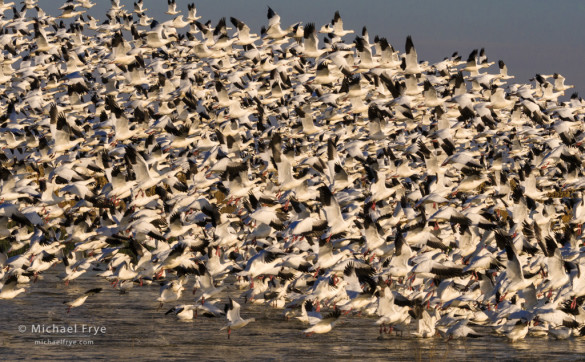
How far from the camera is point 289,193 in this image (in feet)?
95.9

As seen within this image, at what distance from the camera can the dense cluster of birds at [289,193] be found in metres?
23.3

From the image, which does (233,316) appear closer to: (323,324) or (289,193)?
(323,324)

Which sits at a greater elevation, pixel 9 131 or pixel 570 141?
pixel 9 131

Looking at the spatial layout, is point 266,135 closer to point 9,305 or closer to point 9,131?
point 9,131

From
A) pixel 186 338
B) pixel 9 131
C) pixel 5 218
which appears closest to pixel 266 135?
pixel 9 131

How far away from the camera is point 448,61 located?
44.5 metres

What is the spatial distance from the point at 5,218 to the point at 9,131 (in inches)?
491

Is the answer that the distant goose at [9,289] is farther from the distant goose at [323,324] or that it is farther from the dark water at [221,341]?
the distant goose at [323,324]

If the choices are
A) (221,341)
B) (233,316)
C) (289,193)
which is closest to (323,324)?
(233,316)

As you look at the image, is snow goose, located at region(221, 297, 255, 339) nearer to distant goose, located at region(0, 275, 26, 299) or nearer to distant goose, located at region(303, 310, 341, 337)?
distant goose, located at region(303, 310, 341, 337)

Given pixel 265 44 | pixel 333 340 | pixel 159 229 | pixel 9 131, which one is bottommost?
pixel 333 340

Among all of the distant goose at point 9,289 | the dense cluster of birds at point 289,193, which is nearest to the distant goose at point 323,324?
the dense cluster of birds at point 289,193

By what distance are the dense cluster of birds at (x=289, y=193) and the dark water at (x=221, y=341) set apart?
0.43 m

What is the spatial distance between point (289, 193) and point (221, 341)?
25.6 ft
